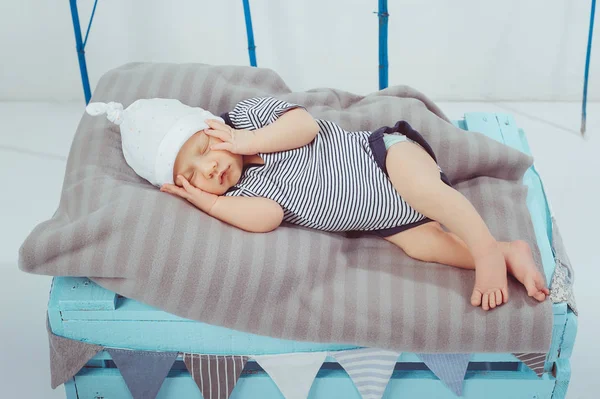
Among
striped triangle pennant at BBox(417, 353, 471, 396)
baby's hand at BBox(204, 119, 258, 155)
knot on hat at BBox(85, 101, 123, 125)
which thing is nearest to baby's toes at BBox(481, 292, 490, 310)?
striped triangle pennant at BBox(417, 353, 471, 396)

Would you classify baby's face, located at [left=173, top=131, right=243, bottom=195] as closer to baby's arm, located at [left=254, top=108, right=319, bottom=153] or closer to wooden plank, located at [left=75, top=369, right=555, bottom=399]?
baby's arm, located at [left=254, top=108, right=319, bottom=153]

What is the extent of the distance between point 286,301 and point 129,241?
294 mm

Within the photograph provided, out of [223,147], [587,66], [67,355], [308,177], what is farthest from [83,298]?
[587,66]

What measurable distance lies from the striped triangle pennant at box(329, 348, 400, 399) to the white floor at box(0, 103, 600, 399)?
0.47 metres

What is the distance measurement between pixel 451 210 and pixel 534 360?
307 mm

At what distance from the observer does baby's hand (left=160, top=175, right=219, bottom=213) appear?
1450 millimetres

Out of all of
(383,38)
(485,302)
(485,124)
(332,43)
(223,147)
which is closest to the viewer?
(485,302)

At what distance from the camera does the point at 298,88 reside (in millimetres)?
2492

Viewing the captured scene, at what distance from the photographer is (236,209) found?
1.45 m

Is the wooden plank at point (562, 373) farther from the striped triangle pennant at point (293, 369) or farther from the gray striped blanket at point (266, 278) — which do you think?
the striped triangle pennant at point (293, 369)

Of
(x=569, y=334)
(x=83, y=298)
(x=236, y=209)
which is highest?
(x=236, y=209)

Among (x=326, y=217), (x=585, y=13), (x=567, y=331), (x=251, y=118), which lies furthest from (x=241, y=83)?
(x=585, y=13)

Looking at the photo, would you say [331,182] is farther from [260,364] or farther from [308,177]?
[260,364]

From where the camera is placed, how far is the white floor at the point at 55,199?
1711mm
